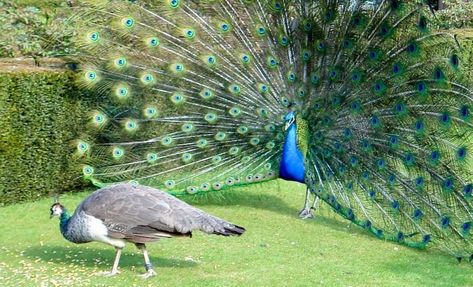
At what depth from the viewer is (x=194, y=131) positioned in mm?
8883

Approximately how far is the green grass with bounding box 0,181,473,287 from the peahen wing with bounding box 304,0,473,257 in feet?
1.20

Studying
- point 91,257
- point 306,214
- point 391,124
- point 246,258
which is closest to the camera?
point 91,257

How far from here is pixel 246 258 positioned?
Answer: 7504 millimetres

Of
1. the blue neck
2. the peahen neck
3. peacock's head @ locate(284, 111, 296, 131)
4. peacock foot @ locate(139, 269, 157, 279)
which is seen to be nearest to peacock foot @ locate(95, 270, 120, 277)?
peacock foot @ locate(139, 269, 157, 279)

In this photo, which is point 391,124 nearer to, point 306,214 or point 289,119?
point 289,119

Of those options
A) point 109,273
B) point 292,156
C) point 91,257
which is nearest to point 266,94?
point 292,156

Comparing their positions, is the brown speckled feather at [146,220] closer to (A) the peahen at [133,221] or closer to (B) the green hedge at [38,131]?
(A) the peahen at [133,221]

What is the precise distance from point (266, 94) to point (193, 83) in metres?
0.82

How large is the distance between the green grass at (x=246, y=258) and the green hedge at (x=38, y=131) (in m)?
0.40

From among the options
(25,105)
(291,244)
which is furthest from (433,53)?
(25,105)

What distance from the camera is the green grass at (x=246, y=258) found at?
6812 millimetres

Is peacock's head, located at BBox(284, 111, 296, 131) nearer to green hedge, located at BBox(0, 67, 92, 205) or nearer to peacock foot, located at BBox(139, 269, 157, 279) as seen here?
peacock foot, located at BBox(139, 269, 157, 279)

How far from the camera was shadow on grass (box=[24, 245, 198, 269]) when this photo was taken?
283 inches

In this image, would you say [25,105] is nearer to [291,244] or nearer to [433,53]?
[291,244]
